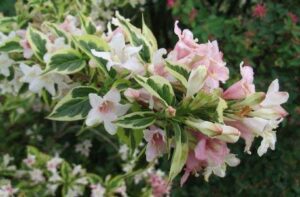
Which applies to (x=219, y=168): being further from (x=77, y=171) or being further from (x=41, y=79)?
(x=77, y=171)

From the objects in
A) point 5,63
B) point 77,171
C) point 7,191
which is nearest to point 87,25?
point 5,63

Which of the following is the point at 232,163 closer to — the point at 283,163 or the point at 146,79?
the point at 146,79

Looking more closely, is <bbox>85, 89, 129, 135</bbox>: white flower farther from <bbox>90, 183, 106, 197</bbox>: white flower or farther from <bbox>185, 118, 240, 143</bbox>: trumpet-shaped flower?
<bbox>90, 183, 106, 197</bbox>: white flower

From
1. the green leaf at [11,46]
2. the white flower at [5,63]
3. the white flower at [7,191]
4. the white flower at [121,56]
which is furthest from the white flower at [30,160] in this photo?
the white flower at [121,56]

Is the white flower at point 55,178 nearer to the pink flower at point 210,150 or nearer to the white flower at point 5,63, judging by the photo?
the white flower at point 5,63

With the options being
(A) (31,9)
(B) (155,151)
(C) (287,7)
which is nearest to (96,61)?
(B) (155,151)

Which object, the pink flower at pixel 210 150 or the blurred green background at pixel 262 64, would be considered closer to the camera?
the pink flower at pixel 210 150

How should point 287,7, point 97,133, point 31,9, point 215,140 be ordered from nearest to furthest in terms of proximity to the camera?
point 215,140, point 31,9, point 287,7, point 97,133
